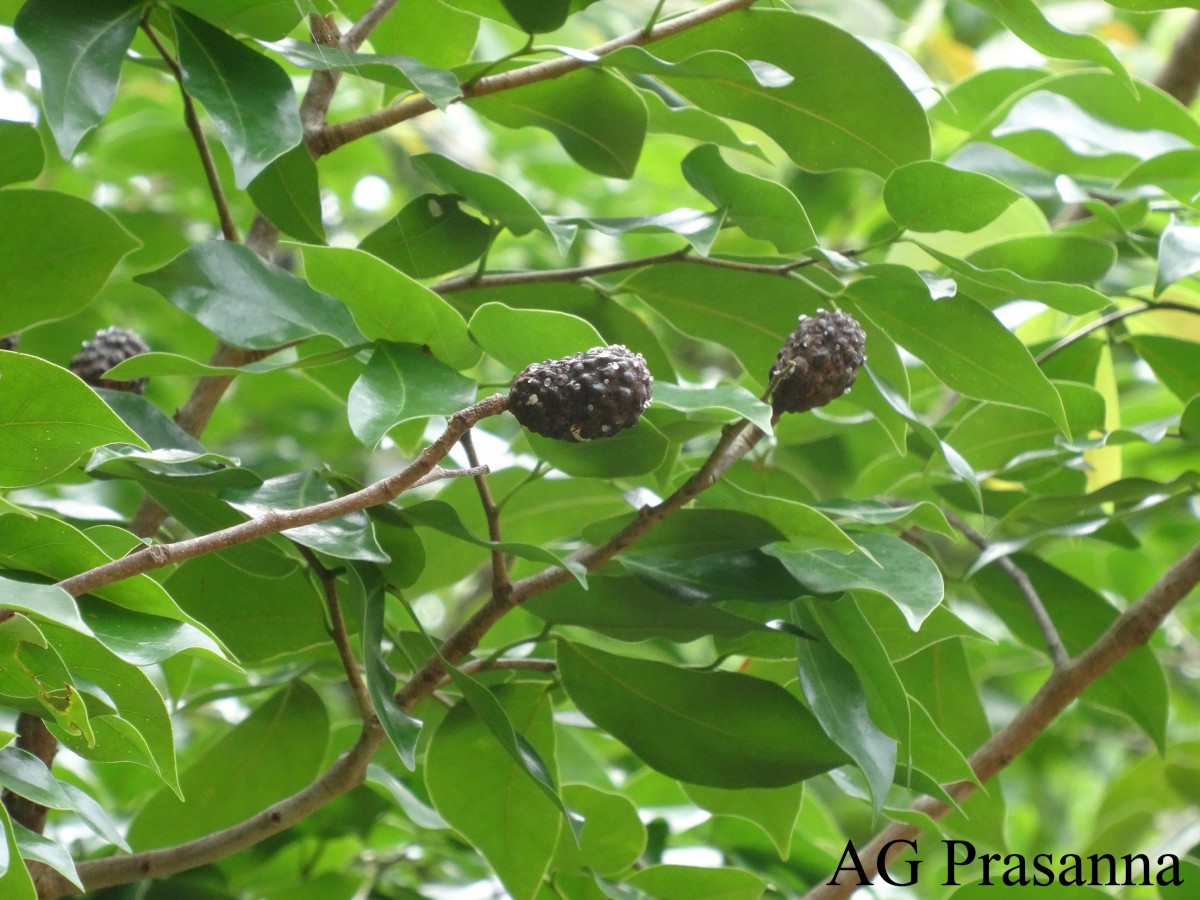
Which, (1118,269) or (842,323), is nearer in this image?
(842,323)

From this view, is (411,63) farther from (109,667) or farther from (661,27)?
(109,667)

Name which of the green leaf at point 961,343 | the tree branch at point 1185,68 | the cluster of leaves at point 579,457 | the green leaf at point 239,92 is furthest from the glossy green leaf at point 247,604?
the tree branch at point 1185,68

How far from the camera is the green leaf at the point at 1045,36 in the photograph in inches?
24.9

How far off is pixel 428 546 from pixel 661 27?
317 millimetres

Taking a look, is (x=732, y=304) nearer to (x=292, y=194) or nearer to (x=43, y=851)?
(x=292, y=194)

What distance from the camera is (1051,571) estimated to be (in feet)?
2.60

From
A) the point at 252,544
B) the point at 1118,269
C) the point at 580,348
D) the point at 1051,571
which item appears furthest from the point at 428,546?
the point at 1118,269

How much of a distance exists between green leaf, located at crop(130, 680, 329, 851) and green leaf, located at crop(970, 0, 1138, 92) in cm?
51

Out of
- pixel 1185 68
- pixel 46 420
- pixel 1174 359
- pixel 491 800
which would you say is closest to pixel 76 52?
pixel 46 420

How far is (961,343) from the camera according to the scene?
24.1 inches

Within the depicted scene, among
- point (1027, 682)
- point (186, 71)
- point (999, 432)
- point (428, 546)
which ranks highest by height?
point (186, 71)

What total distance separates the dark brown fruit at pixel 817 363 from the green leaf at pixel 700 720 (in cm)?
14

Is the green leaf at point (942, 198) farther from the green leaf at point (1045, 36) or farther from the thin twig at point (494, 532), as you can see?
the thin twig at point (494, 532)

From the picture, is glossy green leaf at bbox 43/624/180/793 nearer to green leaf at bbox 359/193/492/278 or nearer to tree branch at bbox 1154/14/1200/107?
green leaf at bbox 359/193/492/278
